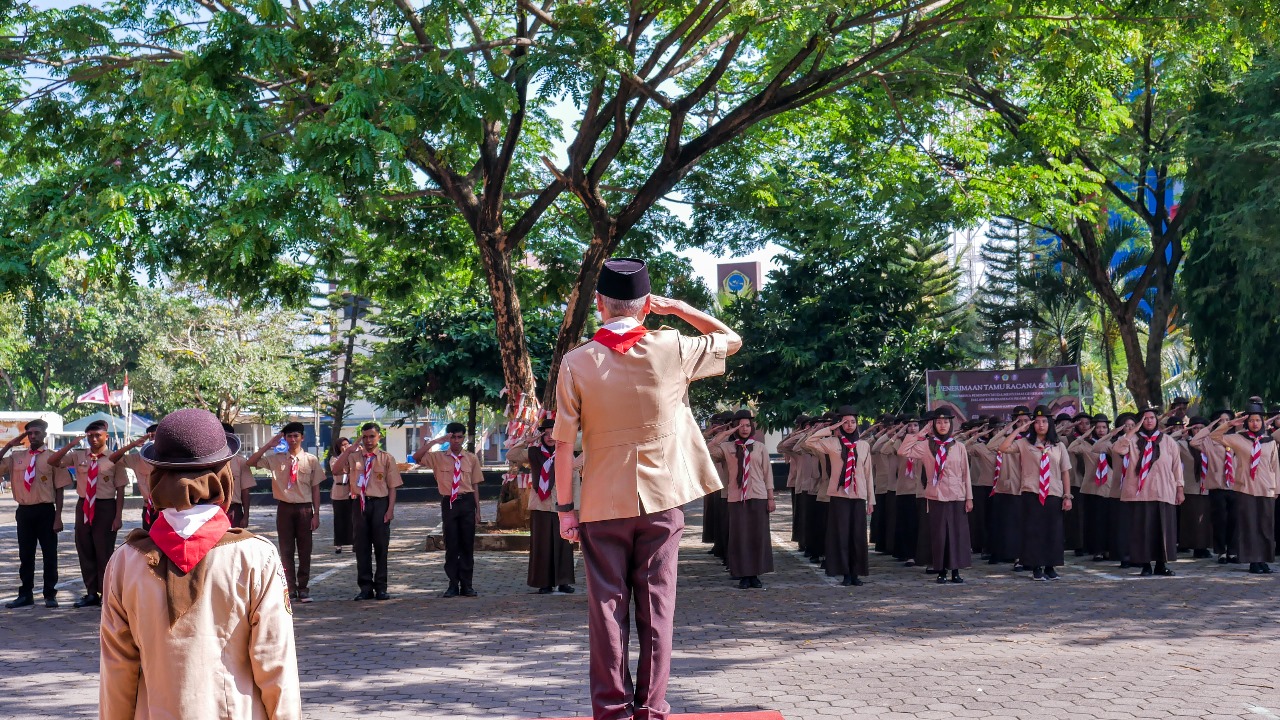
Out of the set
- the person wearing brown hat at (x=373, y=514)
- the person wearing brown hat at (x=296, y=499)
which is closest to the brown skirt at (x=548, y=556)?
the person wearing brown hat at (x=373, y=514)

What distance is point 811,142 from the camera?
1878 cm

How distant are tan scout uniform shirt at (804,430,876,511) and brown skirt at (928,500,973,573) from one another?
0.74m

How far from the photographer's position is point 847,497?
1345 cm

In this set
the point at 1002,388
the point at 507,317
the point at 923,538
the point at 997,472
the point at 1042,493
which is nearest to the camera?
the point at 1042,493

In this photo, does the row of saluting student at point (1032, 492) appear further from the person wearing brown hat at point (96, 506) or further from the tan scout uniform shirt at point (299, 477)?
the person wearing brown hat at point (96, 506)

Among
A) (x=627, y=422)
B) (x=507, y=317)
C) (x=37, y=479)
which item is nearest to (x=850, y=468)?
(x=507, y=317)

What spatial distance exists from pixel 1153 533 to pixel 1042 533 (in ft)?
4.58

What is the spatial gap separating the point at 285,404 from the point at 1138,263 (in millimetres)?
26268

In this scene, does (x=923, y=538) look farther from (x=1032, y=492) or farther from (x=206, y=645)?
(x=206, y=645)

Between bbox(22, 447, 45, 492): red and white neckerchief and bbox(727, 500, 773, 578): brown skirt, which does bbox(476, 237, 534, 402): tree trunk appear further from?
bbox(22, 447, 45, 492): red and white neckerchief

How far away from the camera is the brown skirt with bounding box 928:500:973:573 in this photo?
1305cm

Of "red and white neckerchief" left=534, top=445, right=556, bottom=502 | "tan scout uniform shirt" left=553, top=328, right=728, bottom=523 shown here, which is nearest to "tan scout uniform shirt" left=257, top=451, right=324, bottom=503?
"red and white neckerchief" left=534, top=445, right=556, bottom=502

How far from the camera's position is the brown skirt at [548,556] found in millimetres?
12758

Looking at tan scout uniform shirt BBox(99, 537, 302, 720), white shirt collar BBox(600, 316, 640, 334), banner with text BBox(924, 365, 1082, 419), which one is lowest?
tan scout uniform shirt BBox(99, 537, 302, 720)
